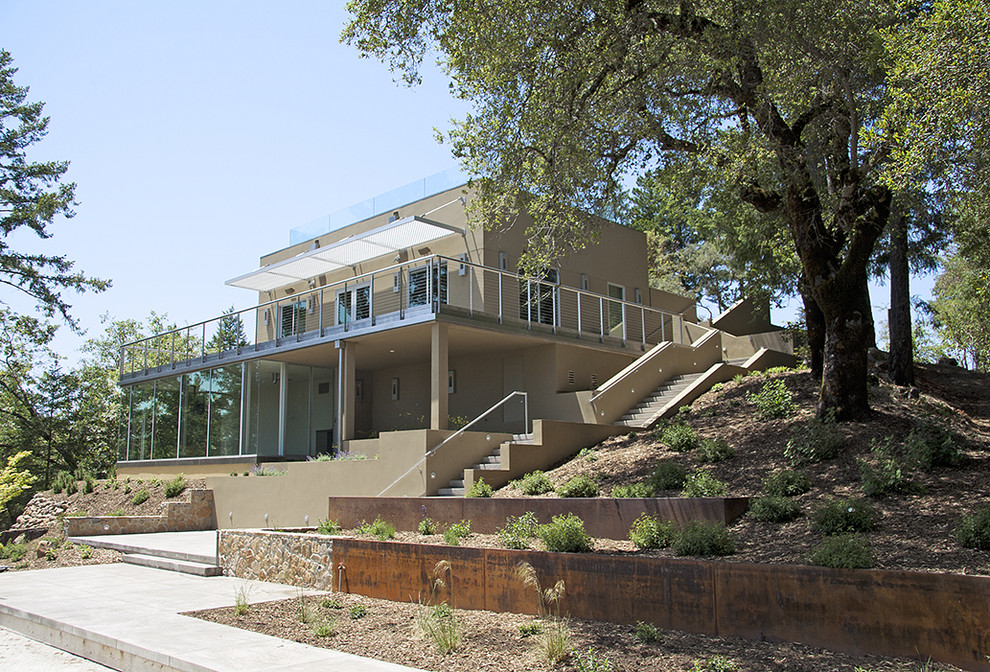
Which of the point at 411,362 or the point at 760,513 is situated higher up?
the point at 411,362

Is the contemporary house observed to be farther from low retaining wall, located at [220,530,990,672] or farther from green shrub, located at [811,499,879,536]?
green shrub, located at [811,499,879,536]

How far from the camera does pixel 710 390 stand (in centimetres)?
1678

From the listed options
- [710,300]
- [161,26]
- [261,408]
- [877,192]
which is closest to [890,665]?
[877,192]

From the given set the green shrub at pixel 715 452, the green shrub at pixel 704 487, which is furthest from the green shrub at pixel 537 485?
the green shrub at pixel 704 487

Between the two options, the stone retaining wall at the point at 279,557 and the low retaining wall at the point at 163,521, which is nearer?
the stone retaining wall at the point at 279,557

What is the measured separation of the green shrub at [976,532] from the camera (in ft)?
20.6

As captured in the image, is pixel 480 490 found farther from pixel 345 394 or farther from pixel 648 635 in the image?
pixel 345 394

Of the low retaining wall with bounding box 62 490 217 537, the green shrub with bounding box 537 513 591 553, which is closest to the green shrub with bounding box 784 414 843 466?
the green shrub with bounding box 537 513 591 553

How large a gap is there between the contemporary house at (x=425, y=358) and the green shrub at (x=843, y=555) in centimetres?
761

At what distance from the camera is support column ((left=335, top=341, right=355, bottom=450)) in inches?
670

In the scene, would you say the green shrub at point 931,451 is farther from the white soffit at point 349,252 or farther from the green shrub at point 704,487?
the white soffit at point 349,252

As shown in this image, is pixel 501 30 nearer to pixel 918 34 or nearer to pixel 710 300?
pixel 918 34

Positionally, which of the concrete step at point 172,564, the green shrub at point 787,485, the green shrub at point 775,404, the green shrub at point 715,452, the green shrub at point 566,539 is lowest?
the concrete step at point 172,564

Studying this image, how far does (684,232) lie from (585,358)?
26230 mm
